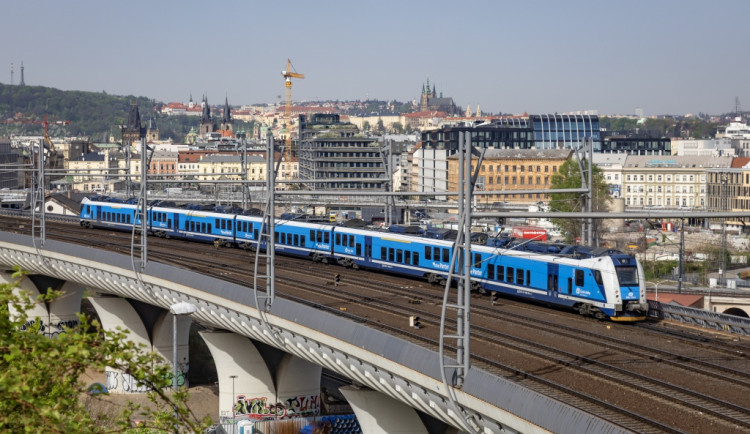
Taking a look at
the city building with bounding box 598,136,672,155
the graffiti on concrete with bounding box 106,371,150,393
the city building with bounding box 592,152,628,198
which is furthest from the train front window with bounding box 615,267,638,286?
the city building with bounding box 598,136,672,155

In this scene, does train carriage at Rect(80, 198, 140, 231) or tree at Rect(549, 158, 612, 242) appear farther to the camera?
tree at Rect(549, 158, 612, 242)

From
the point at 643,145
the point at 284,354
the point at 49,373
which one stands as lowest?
the point at 284,354

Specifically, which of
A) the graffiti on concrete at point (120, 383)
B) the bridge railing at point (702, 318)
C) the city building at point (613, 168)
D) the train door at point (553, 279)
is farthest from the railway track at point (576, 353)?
the city building at point (613, 168)

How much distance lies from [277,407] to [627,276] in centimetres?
1880

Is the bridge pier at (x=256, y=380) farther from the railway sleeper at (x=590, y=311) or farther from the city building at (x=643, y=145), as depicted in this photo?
the city building at (x=643, y=145)

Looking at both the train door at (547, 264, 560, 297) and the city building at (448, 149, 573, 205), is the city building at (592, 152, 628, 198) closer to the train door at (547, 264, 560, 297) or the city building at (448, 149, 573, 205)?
the city building at (448, 149, 573, 205)

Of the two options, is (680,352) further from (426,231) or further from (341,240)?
(341,240)

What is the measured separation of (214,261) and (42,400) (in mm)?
42308

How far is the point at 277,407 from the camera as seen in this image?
48.4m

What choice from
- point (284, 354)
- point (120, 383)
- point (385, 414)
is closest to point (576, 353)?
point (385, 414)

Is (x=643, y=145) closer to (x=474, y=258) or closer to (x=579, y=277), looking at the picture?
(x=474, y=258)

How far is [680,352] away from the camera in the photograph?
1155 inches

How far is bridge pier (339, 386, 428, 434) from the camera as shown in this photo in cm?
3403

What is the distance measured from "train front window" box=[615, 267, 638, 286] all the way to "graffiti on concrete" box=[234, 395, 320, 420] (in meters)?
17.6
